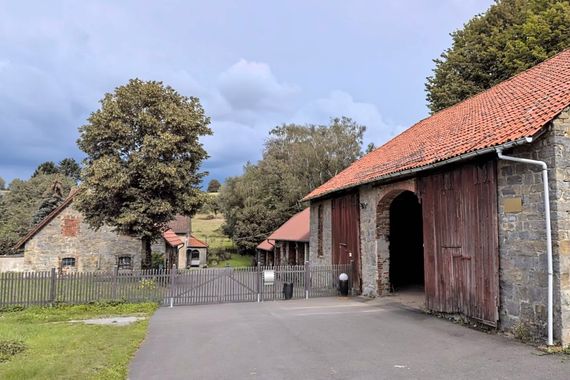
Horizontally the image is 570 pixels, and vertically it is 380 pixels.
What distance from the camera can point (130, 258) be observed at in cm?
2734

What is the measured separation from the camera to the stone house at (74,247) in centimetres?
2698

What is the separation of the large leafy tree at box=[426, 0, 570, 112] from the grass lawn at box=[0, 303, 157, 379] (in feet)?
61.5

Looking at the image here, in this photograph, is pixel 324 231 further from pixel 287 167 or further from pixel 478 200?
pixel 287 167

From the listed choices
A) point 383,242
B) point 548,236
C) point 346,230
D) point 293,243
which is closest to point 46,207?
point 293,243

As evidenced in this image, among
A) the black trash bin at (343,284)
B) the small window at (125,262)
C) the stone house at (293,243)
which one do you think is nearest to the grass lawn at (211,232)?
the stone house at (293,243)

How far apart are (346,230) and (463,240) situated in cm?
781

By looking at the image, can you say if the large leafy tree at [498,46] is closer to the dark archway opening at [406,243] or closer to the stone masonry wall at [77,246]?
the dark archway opening at [406,243]

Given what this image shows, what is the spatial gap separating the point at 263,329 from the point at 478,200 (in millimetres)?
→ 5800

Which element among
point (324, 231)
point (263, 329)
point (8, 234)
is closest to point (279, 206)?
point (324, 231)

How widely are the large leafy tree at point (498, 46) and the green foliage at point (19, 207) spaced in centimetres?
4056

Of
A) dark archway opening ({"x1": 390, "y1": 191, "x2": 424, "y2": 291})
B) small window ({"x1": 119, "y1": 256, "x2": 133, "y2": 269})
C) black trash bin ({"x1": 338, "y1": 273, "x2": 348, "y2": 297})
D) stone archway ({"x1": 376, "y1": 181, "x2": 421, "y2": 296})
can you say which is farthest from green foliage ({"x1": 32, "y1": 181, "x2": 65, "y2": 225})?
stone archway ({"x1": 376, "y1": 181, "x2": 421, "y2": 296})

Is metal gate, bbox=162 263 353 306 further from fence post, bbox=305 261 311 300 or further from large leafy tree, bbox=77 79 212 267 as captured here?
large leafy tree, bbox=77 79 212 267

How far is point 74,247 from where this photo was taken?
1070 inches

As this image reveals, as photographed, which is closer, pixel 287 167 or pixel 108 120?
pixel 108 120
